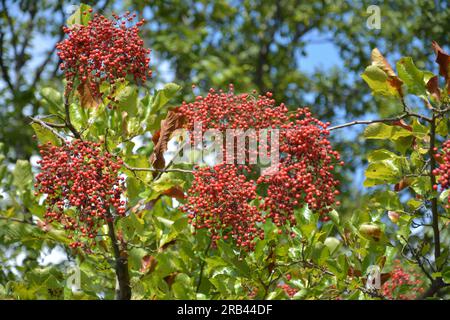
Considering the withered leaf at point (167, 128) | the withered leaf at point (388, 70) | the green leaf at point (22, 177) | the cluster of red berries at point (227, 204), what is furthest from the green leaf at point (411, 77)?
the green leaf at point (22, 177)

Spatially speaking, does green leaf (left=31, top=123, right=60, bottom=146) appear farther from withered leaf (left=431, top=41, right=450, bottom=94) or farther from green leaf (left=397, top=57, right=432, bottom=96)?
withered leaf (left=431, top=41, right=450, bottom=94)

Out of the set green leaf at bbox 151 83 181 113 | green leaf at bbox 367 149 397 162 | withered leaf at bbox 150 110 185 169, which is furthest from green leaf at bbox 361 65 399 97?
green leaf at bbox 151 83 181 113

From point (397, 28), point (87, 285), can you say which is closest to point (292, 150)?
point (87, 285)

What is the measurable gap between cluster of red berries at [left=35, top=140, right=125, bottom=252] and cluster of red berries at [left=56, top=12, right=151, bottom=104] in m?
0.39

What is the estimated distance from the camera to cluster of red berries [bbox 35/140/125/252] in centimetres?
306

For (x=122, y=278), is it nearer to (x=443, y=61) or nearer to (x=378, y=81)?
(x=378, y=81)

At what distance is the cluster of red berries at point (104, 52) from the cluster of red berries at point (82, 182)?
1.29 feet

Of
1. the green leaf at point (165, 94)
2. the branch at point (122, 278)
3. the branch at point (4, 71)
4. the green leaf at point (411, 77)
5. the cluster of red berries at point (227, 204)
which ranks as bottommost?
the branch at point (122, 278)

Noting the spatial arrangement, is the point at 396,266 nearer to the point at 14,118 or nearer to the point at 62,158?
the point at 62,158

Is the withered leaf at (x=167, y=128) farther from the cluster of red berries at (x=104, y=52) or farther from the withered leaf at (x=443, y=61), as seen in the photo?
the withered leaf at (x=443, y=61)

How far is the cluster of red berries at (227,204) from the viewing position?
306cm

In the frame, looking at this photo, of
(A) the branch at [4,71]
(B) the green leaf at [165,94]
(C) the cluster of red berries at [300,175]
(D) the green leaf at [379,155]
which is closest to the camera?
(C) the cluster of red berries at [300,175]

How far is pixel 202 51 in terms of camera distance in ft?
34.8
